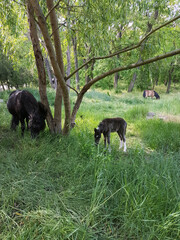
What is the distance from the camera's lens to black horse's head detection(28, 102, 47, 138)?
3.78 m

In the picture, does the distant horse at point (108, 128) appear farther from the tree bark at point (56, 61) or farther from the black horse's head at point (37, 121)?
the black horse's head at point (37, 121)

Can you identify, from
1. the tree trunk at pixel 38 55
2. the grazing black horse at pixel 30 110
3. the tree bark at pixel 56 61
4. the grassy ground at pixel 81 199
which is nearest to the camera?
the grassy ground at pixel 81 199

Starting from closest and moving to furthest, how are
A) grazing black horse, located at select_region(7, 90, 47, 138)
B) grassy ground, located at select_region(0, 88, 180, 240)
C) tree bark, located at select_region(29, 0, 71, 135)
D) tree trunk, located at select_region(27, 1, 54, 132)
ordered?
grassy ground, located at select_region(0, 88, 180, 240) → tree bark, located at select_region(29, 0, 71, 135) → tree trunk, located at select_region(27, 1, 54, 132) → grazing black horse, located at select_region(7, 90, 47, 138)

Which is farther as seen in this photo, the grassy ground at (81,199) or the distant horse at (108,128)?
the distant horse at (108,128)

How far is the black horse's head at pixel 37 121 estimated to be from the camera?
3783 millimetres

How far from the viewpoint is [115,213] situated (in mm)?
1783

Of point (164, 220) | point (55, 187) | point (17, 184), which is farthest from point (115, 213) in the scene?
point (17, 184)

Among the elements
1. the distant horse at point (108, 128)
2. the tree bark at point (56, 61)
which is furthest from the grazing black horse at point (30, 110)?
the distant horse at point (108, 128)

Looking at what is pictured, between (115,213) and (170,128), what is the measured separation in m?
4.69

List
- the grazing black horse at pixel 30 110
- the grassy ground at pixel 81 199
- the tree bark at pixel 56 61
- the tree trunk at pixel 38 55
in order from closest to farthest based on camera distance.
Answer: the grassy ground at pixel 81 199
the tree bark at pixel 56 61
the tree trunk at pixel 38 55
the grazing black horse at pixel 30 110

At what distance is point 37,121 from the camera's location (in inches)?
151

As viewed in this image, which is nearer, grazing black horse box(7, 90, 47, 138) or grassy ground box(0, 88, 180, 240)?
grassy ground box(0, 88, 180, 240)

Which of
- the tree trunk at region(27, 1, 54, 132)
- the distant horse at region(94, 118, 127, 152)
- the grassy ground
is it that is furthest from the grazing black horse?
the distant horse at region(94, 118, 127, 152)

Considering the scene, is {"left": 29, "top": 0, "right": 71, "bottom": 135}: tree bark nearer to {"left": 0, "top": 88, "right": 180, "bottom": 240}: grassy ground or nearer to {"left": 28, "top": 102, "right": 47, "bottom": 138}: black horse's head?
{"left": 28, "top": 102, "right": 47, "bottom": 138}: black horse's head
